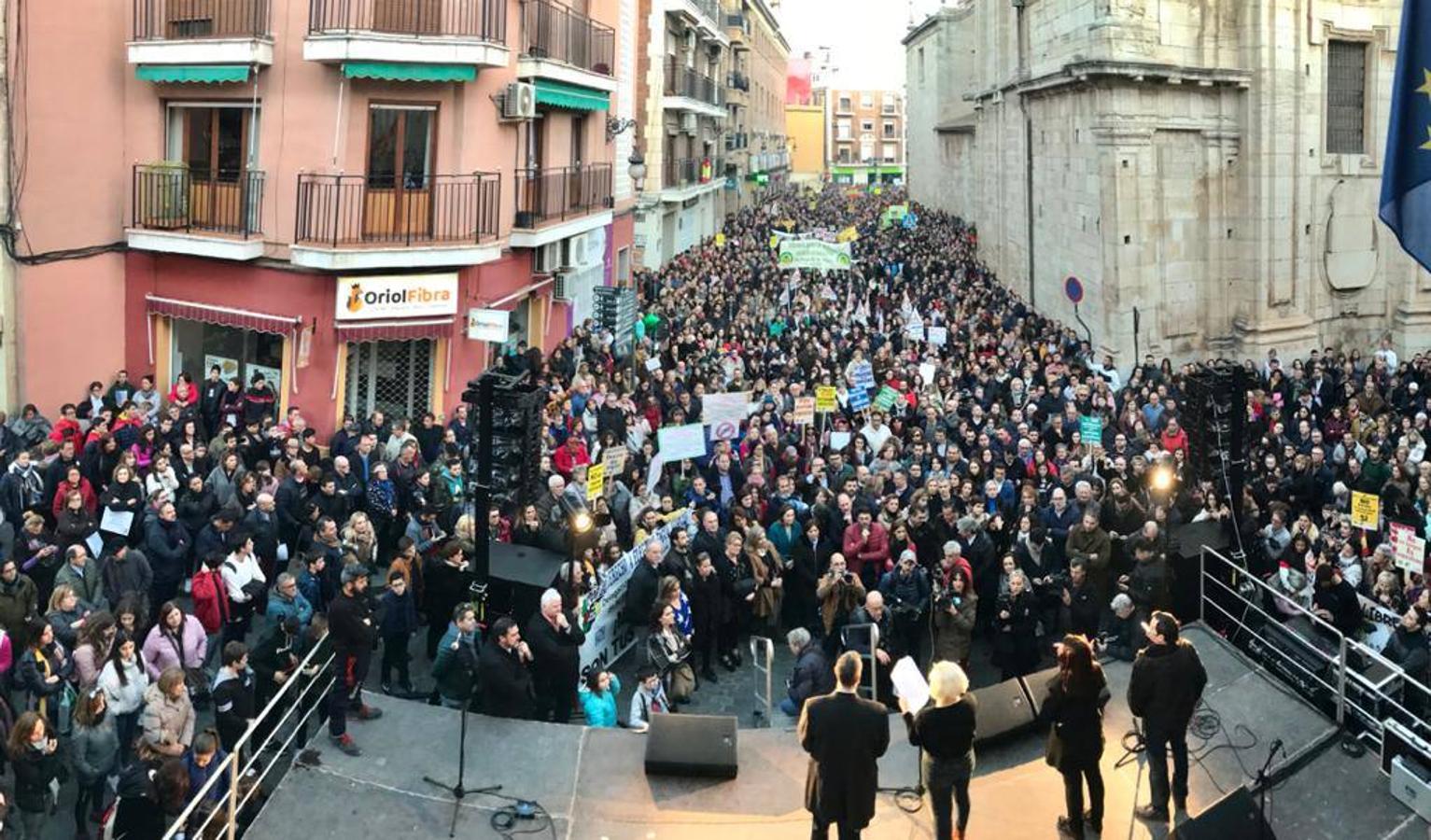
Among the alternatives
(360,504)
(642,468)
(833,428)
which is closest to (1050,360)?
(833,428)

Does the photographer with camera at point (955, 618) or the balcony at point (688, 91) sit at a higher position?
the balcony at point (688, 91)

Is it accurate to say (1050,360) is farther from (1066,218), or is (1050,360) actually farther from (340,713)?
(340,713)

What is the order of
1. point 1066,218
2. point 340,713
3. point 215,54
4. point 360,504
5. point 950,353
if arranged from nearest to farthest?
1. point 340,713
2. point 360,504
3. point 215,54
4. point 950,353
5. point 1066,218

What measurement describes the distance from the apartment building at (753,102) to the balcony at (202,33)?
3988 centimetres

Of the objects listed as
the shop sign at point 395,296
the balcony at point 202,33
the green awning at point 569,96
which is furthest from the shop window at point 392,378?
the green awning at point 569,96

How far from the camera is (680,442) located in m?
15.7

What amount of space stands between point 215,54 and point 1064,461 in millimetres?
13603

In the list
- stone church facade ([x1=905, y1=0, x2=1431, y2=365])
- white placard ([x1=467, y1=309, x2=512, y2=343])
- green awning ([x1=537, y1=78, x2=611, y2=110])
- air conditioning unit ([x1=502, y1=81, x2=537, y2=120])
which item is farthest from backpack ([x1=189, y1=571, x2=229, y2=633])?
stone church facade ([x1=905, y1=0, x2=1431, y2=365])

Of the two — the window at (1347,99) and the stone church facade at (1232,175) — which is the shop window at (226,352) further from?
the window at (1347,99)

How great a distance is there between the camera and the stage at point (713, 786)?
8234 millimetres

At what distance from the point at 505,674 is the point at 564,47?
15.9 meters

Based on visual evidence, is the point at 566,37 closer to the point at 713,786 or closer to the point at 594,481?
the point at 594,481

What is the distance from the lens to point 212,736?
8195 millimetres

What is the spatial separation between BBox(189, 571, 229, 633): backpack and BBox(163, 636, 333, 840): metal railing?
5.68ft
